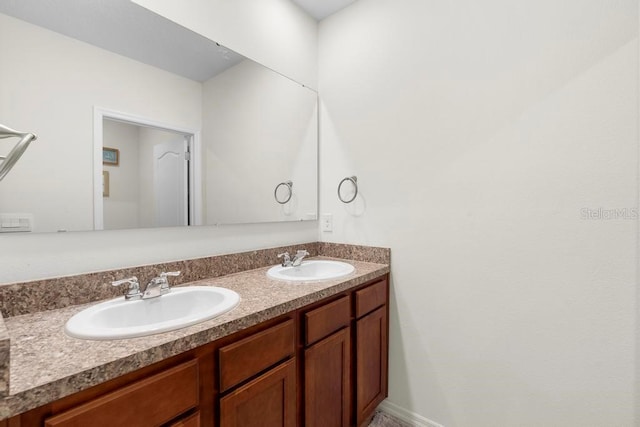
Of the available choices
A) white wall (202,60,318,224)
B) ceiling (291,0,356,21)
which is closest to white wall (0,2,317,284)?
white wall (202,60,318,224)

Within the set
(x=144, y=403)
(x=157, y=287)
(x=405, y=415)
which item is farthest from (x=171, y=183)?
(x=405, y=415)

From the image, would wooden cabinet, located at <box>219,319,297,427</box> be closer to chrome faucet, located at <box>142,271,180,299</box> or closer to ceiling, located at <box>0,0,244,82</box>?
chrome faucet, located at <box>142,271,180,299</box>

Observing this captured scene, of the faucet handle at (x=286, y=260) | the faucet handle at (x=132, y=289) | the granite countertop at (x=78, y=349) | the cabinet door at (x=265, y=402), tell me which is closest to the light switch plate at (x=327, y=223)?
the faucet handle at (x=286, y=260)

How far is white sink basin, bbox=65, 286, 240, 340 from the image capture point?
803 mm

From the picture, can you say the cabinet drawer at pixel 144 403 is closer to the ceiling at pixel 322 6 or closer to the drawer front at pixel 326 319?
the drawer front at pixel 326 319

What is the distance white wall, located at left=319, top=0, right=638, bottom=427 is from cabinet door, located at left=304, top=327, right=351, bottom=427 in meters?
0.47

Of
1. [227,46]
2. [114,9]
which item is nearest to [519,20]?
[227,46]

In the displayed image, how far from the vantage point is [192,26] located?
1.43 m

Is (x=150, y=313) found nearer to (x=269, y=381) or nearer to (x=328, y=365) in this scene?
(x=269, y=381)

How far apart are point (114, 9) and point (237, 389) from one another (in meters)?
1.50

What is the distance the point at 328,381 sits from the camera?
132 centimetres

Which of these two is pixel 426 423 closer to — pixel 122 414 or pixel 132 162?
pixel 122 414

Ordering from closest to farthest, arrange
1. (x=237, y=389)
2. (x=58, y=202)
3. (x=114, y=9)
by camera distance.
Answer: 1. (x=237, y=389)
2. (x=58, y=202)
3. (x=114, y=9)

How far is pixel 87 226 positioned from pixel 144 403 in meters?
0.73
